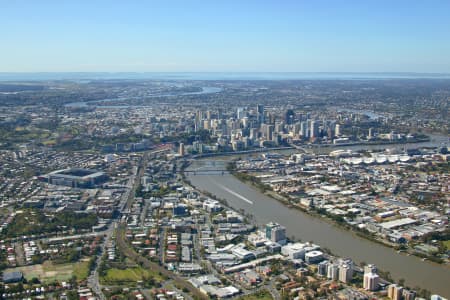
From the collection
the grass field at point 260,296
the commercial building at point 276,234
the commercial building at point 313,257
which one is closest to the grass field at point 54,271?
the grass field at point 260,296

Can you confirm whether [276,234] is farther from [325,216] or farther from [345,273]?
[325,216]

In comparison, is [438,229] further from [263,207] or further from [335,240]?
[263,207]

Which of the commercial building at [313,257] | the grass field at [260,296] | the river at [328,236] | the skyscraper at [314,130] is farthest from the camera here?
the skyscraper at [314,130]

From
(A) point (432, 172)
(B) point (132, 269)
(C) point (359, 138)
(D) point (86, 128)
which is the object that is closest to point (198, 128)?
(D) point (86, 128)

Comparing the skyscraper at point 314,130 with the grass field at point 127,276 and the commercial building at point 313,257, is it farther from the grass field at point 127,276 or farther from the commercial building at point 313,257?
the grass field at point 127,276

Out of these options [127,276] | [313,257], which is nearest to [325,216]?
[313,257]
